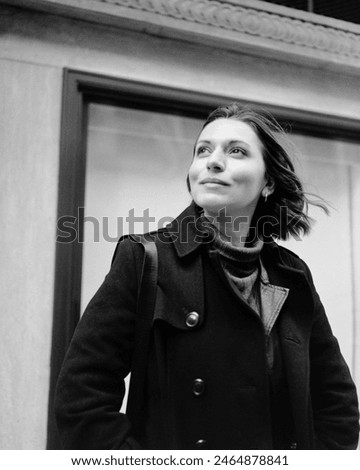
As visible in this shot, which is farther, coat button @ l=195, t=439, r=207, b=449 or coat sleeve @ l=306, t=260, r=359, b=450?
coat sleeve @ l=306, t=260, r=359, b=450

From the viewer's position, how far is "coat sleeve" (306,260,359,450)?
1302 mm

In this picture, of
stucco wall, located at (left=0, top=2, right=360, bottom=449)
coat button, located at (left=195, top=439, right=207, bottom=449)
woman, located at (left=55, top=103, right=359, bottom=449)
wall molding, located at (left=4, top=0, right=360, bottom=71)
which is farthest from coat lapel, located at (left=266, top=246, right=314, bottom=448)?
wall molding, located at (left=4, top=0, right=360, bottom=71)

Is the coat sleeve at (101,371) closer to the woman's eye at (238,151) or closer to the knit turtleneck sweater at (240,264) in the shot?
the knit turtleneck sweater at (240,264)

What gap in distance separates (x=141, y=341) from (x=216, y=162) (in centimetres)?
42

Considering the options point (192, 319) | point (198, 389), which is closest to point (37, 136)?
point (192, 319)

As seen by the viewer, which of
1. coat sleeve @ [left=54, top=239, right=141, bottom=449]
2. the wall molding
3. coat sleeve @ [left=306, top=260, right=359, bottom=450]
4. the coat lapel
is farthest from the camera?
the wall molding

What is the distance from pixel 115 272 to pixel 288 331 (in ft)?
1.34

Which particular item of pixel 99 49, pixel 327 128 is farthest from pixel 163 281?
pixel 327 128

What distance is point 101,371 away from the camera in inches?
43.3

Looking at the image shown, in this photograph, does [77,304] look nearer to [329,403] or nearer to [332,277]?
[329,403]

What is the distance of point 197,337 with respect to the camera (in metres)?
1.15

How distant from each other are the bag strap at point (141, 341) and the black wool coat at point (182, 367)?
0.01 metres

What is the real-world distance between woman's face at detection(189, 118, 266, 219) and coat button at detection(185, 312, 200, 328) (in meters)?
0.24

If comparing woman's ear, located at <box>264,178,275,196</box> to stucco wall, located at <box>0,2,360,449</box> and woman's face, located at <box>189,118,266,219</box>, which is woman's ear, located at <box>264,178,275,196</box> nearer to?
woman's face, located at <box>189,118,266,219</box>
